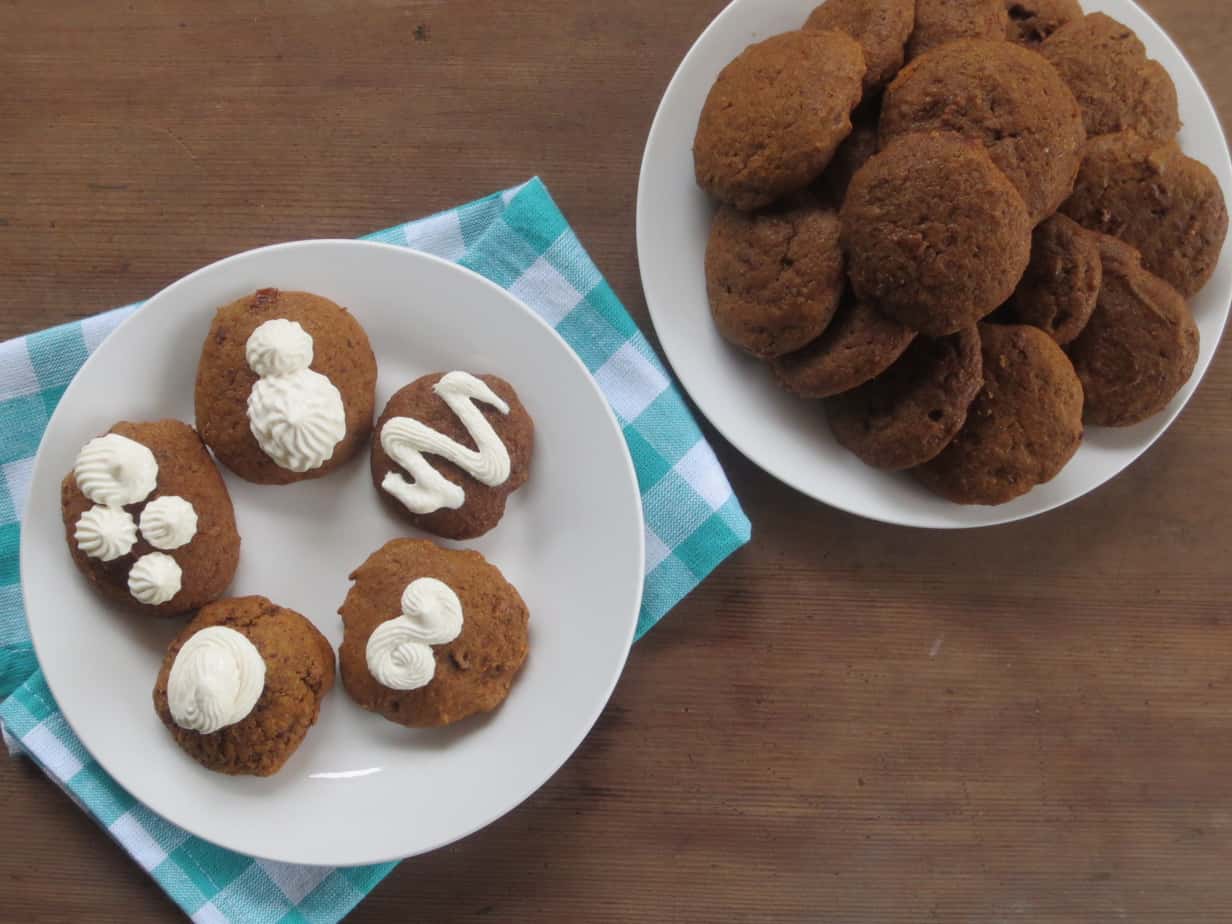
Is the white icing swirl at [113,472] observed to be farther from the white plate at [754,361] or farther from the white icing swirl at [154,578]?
the white plate at [754,361]

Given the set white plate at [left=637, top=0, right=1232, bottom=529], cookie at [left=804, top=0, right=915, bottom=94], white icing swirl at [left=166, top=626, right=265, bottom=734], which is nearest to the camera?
white icing swirl at [left=166, top=626, right=265, bottom=734]

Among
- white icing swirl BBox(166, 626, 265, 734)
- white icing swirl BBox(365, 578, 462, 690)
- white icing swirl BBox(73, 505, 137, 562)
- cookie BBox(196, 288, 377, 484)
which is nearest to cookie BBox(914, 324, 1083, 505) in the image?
white icing swirl BBox(365, 578, 462, 690)

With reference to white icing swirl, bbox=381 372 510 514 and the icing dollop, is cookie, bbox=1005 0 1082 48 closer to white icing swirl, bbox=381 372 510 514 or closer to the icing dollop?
white icing swirl, bbox=381 372 510 514

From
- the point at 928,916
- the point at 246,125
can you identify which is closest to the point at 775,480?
the point at 928,916

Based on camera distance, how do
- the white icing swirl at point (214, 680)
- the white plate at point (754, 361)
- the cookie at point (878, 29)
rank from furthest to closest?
the white plate at point (754, 361) → the cookie at point (878, 29) → the white icing swirl at point (214, 680)

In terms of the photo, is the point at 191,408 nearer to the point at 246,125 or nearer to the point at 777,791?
the point at 246,125

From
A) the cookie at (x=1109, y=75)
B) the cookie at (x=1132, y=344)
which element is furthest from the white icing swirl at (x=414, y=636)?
the cookie at (x=1109, y=75)
